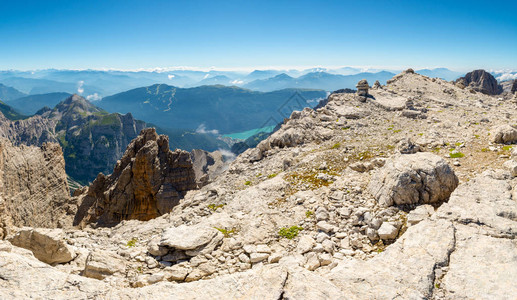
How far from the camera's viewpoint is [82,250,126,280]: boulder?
11.6m

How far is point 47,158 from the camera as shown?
46.1m

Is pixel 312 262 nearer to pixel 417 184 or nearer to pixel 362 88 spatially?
pixel 417 184

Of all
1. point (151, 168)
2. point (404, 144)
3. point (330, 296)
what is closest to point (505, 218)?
point (330, 296)

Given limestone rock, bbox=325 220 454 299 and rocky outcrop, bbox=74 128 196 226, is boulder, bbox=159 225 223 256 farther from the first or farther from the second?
rocky outcrop, bbox=74 128 196 226

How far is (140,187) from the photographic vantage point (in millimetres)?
47281

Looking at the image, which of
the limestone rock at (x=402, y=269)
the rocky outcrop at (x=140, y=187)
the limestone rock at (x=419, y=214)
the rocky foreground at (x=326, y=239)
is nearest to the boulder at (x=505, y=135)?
the rocky foreground at (x=326, y=239)

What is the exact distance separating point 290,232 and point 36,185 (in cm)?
4607

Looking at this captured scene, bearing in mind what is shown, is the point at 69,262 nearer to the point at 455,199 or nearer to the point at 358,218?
the point at 358,218

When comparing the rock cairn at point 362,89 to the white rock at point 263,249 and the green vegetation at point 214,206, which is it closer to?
the green vegetation at point 214,206

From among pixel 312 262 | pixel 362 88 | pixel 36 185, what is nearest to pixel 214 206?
pixel 312 262

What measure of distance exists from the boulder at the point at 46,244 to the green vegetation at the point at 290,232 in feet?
36.6

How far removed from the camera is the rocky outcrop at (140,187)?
144ft

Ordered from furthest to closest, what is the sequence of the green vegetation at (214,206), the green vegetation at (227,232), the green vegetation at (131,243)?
the green vegetation at (214,206), the green vegetation at (131,243), the green vegetation at (227,232)

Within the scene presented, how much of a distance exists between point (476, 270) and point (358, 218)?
551 cm
